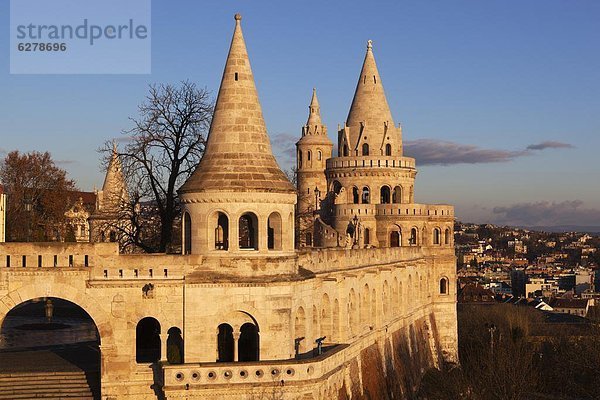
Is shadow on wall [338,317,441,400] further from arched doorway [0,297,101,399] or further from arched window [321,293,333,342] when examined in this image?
arched doorway [0,297,101,399]

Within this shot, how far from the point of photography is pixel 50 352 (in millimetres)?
30125

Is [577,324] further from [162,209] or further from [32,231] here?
[162,209]

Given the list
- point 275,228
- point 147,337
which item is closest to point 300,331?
point 275,228

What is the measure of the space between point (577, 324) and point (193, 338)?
60525 millimetres

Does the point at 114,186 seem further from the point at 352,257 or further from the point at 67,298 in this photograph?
the point at 67,298

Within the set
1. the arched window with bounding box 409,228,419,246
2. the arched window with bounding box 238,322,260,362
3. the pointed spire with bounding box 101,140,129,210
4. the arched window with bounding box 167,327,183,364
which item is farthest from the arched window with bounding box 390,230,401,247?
the arched window with bounding box 167,327,183,364

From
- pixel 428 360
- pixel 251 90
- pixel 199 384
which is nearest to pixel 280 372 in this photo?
pixel 199 384

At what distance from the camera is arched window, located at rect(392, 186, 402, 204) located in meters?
51.4

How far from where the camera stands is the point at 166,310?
25812 mm

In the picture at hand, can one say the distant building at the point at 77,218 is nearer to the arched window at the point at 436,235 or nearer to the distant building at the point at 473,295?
the arched window at the point at 436,235

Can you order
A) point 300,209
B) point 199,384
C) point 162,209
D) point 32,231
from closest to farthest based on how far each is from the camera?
point 199,384 < point 162,209 < point 300,209 < point 32,231

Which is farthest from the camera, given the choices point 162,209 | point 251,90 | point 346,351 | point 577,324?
point 577,324

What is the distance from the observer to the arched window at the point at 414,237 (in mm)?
50284

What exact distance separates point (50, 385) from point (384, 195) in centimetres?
2918
